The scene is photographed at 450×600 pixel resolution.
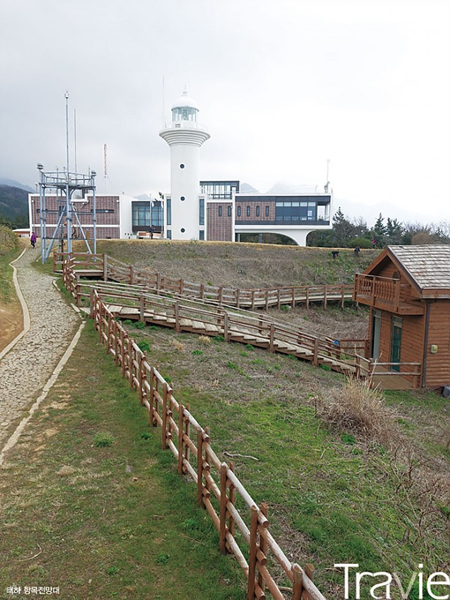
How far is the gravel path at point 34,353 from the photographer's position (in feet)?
31.0

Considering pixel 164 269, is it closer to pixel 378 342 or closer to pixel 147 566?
pixel 378 342

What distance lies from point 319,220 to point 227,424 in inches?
1829

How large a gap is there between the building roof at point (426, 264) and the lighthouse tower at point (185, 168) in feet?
110

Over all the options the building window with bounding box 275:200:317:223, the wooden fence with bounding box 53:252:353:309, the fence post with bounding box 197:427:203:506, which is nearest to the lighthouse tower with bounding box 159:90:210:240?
the building window with bounding box 275:200:317:223

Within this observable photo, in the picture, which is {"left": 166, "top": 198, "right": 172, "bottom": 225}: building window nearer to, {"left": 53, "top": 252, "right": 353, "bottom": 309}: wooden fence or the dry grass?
{"left": 53, "top": 252, "right": 353, "bottom": 309}: wooden fence

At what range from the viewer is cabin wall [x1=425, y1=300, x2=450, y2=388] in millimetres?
17078

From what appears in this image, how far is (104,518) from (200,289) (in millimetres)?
21529

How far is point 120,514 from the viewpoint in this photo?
5.87m

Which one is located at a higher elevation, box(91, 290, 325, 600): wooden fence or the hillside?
the hillside

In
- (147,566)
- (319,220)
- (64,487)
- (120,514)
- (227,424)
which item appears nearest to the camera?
(147,566)

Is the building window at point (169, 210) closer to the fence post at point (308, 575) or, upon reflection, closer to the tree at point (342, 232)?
the tree at point (342, 232)

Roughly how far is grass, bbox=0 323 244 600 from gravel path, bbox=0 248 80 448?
104cm

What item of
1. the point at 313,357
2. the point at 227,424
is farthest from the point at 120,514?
the point at 313,357

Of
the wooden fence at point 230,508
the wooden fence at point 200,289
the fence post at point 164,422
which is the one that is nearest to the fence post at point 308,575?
the wooden fence at point 230,508
